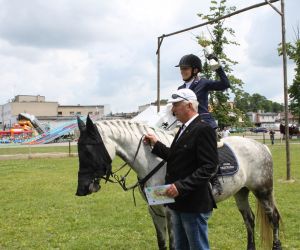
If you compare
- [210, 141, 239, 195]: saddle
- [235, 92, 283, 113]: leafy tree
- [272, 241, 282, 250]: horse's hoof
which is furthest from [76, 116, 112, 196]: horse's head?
[235, 92, 283, 113]: leafy tree

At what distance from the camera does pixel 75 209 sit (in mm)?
10391

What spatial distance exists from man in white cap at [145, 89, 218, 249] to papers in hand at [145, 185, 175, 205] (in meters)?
0.06

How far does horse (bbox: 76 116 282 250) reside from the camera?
4.77 metres

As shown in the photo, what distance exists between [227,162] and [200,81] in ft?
3.89

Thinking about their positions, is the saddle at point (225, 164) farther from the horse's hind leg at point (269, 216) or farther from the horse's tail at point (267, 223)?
the horse's tail at point (267, 223)

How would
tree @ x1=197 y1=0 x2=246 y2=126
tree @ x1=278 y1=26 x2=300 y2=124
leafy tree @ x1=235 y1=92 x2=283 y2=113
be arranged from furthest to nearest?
leafy tree @ x1=235 y1=92 x2=283 y2=113, tree @ x1=278 y1=26 x2=300 y2=124, tree @ x1=197 y1=0 x2=246 y2=126

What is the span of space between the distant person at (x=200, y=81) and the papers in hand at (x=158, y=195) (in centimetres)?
169

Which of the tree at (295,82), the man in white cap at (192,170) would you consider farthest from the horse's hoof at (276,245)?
the tree at (295,82)

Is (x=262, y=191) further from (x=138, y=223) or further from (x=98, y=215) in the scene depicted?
(x=98, y=215)

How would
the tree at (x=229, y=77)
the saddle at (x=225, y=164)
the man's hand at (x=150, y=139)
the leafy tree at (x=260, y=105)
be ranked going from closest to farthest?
the man's hand at (x=150, y=139) < the saddle at (x=225, y=164) < the tree at (x=229, y=77) < the leafy tree at (x=260, y=105)

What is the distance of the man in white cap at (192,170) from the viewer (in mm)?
3562

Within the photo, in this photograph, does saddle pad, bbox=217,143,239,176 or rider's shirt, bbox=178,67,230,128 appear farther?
saddle pad, bbox=217,143,239,176

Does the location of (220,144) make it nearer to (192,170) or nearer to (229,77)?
(192,170)

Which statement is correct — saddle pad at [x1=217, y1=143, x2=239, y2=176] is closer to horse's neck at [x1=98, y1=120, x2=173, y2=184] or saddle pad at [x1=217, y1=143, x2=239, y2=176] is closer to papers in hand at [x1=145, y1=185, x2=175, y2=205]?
horse's neck at [x1=98, y1=120, x2=173, y2=184]
